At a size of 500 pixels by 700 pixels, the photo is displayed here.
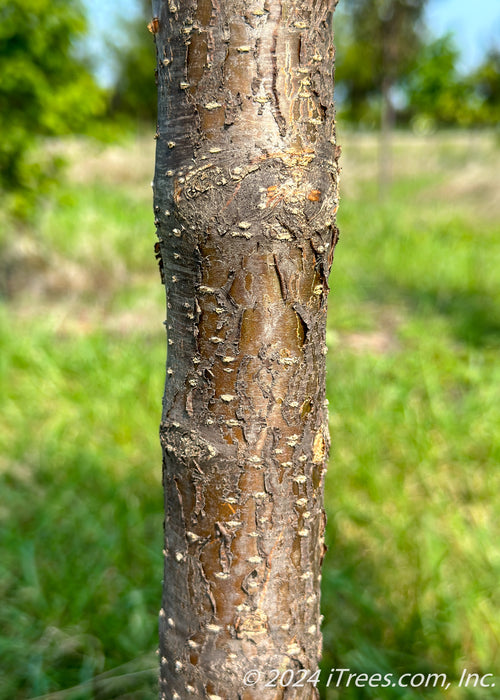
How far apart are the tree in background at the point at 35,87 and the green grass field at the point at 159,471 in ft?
2.80

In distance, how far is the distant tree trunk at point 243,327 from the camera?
2.81 ft

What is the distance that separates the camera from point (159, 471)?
288 cm

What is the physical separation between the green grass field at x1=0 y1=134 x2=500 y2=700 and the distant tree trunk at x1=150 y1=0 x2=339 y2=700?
0.88 meters

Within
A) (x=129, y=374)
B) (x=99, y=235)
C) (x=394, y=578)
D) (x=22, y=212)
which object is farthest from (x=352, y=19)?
(x=394, y=578)

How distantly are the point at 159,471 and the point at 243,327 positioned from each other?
2.09 meters

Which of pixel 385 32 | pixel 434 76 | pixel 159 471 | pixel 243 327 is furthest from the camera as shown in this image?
pixel 434 76

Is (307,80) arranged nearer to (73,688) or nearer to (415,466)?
(73,688)

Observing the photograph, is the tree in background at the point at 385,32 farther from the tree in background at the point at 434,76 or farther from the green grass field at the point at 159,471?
the green grass field at the point at 159,471

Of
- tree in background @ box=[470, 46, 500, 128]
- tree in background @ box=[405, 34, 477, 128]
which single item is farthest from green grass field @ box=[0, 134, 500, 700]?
tree in background @ box=[405, 34, 477, 128]

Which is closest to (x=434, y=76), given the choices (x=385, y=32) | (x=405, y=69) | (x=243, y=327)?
(x=405, y=69)

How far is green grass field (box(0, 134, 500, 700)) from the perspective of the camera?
1.87 metres

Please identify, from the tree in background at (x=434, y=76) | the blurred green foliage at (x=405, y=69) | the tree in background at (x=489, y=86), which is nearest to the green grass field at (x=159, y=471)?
the blurred green foliage at (x=405, y=69)

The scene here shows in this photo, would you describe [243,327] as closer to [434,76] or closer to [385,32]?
[385,32]

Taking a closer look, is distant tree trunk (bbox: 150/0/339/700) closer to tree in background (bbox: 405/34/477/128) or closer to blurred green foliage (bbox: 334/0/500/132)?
blurred green foliage (bbox: 334/0/500/132)
